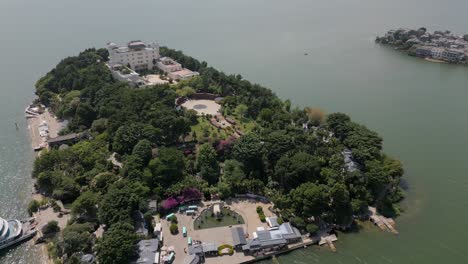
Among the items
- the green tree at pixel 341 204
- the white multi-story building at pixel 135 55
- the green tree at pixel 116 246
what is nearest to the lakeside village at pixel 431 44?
the white multi-story building at pixel 135 55

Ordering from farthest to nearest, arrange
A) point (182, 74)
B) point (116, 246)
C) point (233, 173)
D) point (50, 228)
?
point (182, 74), point (233, 173), point (50, 228), point (116, 246)

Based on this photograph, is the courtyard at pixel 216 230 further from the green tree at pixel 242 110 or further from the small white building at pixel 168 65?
the small white building at pixel 168 65

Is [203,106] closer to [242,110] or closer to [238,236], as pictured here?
[242,110]

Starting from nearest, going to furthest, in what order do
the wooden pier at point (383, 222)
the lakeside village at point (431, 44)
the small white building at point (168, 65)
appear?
the wooden pier at point (383, 222) < the small white building at point (168, 65) < the lakeside village at point (431, 44)

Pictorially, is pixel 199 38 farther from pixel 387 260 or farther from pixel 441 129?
pixel 387 260

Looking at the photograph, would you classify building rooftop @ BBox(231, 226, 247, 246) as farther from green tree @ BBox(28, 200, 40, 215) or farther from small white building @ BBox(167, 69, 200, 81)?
small white building @ BBox(167, 69, 200, 81)

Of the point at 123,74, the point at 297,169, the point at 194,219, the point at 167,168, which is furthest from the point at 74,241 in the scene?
the point at 123,74

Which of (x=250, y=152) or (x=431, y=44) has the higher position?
(x=431, y=44)
